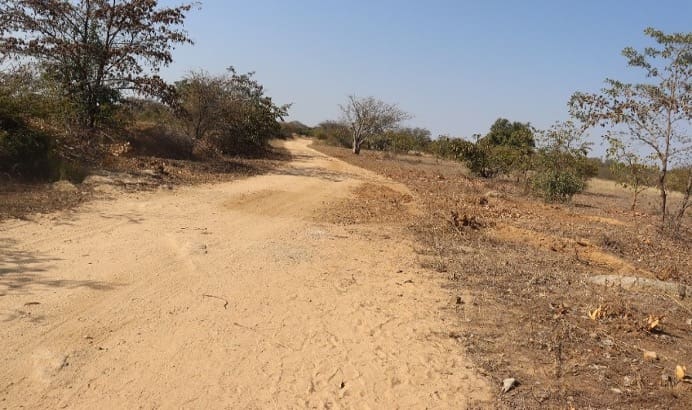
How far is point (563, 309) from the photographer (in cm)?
510

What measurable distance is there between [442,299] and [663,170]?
8.54 meters

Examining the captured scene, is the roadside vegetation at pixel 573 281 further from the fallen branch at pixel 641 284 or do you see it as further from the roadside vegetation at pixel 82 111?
the roadside vegetation at pixel 82 111

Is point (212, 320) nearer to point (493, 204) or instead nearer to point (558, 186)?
point (493, 204)

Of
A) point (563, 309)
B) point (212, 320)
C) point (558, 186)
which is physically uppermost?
point (558, 186)

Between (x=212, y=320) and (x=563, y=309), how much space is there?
3.43 metres

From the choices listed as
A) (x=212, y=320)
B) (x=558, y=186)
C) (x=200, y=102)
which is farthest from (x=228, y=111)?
(x=212, y=320)

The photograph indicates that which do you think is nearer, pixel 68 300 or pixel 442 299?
pixel 68 300

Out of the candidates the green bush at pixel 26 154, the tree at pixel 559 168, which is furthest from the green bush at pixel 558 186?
the green bush at pixel 26 154

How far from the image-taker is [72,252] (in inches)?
219

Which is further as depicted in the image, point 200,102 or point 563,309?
point 200,102

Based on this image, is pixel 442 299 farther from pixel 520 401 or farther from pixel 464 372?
pixel 520 401

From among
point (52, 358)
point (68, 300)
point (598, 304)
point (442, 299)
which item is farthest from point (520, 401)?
point (68, 300)

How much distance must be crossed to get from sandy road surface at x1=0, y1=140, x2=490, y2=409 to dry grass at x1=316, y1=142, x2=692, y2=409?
15.4 inches

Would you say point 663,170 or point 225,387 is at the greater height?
point 663,170
